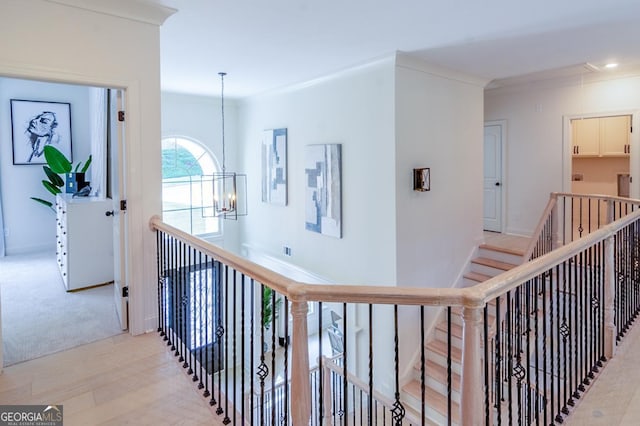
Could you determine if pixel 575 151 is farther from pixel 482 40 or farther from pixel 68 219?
pixel 68 219

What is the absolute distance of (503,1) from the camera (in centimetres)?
297

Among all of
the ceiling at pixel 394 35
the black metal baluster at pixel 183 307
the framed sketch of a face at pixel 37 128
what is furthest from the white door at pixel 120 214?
the framed sketch of a face at pixel 37 128

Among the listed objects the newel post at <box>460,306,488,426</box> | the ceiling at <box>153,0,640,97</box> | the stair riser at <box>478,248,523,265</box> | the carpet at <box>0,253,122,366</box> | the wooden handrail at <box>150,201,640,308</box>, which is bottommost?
the carpet at <box>0,253,122,366</box>

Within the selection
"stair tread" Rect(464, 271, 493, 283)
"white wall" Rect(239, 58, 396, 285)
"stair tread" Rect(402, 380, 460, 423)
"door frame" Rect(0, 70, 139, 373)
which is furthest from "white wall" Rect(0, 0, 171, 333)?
"stair tread" Rect(464, 271, 493, 283)

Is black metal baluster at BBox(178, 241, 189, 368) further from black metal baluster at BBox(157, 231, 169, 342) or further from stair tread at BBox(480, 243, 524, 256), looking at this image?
stair tread at BBox(480, 243, 524, 256)

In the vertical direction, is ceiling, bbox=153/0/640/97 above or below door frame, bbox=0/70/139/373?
above

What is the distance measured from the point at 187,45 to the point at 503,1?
116 inches

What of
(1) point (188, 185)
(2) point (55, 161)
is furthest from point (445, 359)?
(2) point (55, 161)

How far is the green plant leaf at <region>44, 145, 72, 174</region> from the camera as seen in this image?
212 inches

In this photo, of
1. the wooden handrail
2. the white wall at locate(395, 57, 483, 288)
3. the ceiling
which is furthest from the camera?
the white wall at locate(395, 57, 483, 288)

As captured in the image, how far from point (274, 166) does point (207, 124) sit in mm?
1635

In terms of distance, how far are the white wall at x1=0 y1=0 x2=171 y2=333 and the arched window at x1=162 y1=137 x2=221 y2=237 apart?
3.58m

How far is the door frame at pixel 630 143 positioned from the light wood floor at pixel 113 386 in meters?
6.05

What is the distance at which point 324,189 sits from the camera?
5371mm
